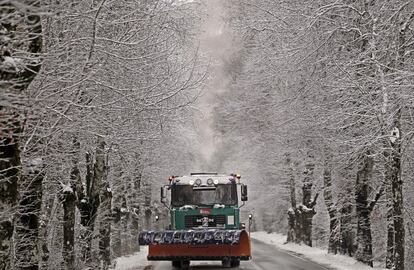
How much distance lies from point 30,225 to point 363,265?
486 inches

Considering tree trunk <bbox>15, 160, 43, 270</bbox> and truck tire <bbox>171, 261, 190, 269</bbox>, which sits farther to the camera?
truck tire <bbox>171, 261, 190, 269</bbox>

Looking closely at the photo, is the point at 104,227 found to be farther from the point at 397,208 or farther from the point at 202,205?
the point at 397,208

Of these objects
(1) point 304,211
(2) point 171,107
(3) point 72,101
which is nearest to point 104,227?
(2) point 171,107

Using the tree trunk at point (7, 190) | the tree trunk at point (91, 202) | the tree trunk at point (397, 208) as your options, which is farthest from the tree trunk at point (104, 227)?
the tree trunk at point (7, 190)

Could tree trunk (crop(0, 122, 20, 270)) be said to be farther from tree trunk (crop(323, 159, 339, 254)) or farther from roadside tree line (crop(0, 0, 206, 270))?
tree trunk (crop(323, 159, 339, 254))

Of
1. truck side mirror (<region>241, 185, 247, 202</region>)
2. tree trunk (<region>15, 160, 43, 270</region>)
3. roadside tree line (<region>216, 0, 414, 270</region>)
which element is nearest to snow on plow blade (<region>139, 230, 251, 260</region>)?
truck side mirror (<region>241, 185, 247, 202</region>)

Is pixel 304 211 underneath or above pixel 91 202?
Answer: underneath

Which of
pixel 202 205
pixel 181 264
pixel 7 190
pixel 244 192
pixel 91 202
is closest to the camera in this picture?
pixel 7 190

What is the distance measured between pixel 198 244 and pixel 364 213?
648 centimetres

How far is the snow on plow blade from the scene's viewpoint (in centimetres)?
1750

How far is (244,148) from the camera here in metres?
37.4

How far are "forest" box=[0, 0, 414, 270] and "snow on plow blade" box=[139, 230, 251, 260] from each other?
1883mm

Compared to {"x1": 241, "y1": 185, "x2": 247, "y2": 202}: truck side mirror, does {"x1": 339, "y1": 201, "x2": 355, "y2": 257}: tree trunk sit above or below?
below

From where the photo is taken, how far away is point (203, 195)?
1984 cm
